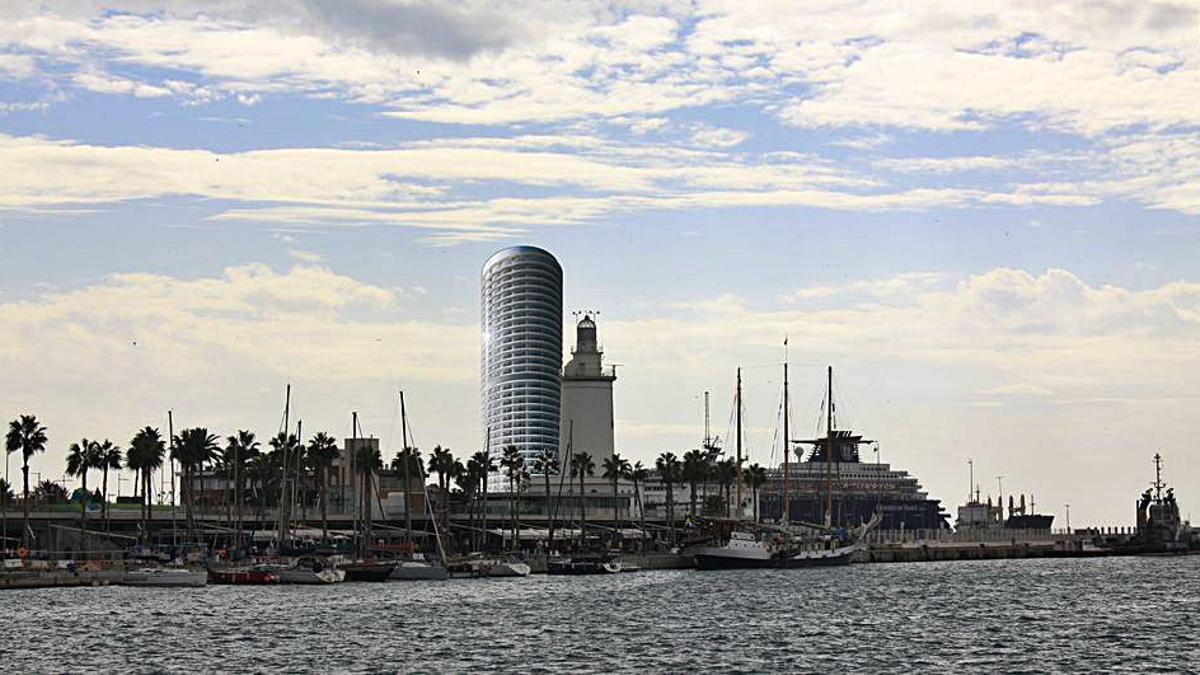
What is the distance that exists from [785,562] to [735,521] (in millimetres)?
7270

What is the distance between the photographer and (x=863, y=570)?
194000 mm

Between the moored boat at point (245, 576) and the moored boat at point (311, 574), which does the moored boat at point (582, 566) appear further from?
the moored boat at point (245, 576)

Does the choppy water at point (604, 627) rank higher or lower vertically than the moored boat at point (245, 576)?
lower

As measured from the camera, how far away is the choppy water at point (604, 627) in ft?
270

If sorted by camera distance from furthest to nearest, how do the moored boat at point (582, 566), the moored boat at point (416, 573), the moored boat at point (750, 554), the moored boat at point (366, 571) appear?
the moored boat at point (750, 554) → the moored boat at point (582, 566) → the moored boat at point (416, 573) → the moored boat at point (366, 571)

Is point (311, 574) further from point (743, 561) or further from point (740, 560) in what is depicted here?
point (743, 561)

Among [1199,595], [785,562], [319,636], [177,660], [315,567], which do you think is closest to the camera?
[177,660]

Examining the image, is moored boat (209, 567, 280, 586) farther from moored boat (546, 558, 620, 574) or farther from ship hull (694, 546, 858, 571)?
ship hull (694, 546, 858, 571)

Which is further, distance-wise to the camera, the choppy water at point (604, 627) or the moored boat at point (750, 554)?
the moored boat at point (750, 554)

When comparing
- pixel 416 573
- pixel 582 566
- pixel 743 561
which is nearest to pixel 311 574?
pixel 416 573

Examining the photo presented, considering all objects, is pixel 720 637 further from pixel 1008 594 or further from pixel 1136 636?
pixel 1008 594

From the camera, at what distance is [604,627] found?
10069 cm

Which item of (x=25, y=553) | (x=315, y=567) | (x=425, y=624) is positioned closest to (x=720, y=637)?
(x=425, y=624)

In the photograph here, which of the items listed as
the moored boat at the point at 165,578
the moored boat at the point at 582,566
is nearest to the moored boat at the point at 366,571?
the moored boat at the point at 165,578
